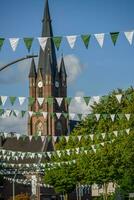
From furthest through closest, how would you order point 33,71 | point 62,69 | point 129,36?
point 62,69, point 33,71, point 129,36

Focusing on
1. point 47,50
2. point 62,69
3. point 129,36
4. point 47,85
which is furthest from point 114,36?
point 62,69

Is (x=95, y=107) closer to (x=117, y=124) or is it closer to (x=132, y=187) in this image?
(x=117, y=124)

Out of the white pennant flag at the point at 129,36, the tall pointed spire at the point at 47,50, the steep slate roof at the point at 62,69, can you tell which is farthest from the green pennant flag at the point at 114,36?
the steep slate roof at the point at 62,69

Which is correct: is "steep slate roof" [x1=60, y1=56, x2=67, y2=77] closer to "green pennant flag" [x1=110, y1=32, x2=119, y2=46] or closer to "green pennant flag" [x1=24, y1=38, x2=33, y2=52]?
"green pennant flag" [x1=24, y1=38, x2=33, y2=52]

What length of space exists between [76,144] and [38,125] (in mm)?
71447


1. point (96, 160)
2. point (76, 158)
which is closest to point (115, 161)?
point (96, 160)

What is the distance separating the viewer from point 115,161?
208 feet

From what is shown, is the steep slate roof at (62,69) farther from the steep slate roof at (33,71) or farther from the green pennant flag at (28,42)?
the green pennant flag at (28,42)

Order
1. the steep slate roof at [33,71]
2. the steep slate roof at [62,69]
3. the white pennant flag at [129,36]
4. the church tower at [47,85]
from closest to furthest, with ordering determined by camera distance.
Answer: the white pennant flag at [129,36] → the church tower at [47,85] → the steep slate roof at [33,71] → the steep slate roof at [62,69]

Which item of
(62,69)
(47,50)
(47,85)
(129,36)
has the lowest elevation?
(129,36)

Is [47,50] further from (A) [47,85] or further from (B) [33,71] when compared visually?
(B) [33,71]

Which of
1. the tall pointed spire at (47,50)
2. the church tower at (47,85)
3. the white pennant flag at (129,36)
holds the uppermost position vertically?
the tall pointed spire at (47,50)

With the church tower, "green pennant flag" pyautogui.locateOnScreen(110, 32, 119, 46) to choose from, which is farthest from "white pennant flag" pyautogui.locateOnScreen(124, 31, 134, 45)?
the church tower

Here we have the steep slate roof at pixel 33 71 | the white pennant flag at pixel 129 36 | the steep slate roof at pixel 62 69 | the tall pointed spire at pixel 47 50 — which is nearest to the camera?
the white pennant flag at pixel 129 36
